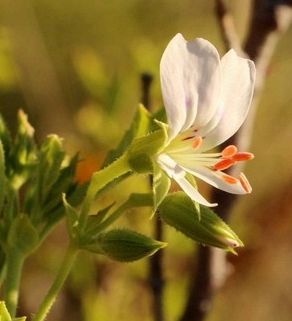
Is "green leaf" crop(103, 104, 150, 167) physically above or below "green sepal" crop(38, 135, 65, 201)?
above

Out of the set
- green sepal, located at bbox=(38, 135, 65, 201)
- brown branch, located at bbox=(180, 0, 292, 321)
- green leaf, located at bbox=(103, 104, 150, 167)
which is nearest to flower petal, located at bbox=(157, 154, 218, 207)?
green leaf, located at bbox=(103, 104, 150, 167)

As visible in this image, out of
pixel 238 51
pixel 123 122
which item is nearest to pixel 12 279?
pixel 238 51

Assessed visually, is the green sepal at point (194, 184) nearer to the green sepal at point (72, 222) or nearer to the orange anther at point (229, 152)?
the orange anther at point (229, 152)

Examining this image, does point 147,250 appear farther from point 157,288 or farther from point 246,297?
point 246,297

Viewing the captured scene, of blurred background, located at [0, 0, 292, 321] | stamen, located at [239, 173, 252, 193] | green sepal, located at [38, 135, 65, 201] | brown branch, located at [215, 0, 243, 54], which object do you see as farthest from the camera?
blurred background, located at [0, 0, 292, 321]

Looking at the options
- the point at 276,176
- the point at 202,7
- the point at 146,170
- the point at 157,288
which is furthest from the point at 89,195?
the point at 202,7

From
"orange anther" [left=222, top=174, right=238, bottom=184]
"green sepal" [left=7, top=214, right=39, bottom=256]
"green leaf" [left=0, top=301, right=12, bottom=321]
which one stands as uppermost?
"orange anther" [left=222, top=174, right=238, bottom=184]

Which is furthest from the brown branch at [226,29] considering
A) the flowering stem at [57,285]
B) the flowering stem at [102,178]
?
the flowering stem at [57,285]

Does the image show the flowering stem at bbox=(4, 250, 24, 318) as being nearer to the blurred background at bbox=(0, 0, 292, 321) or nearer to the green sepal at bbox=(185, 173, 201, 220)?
the green sepal at bbox=(185, 173, 201, 220)
